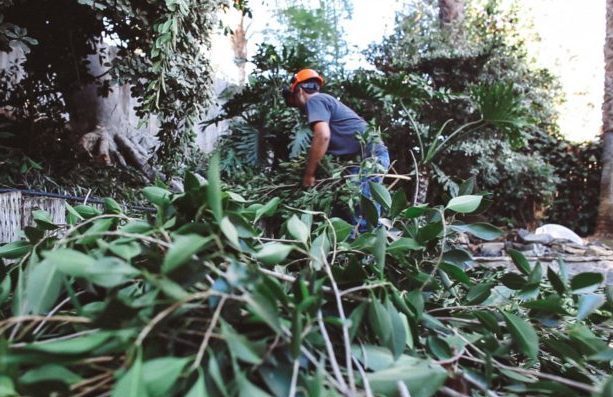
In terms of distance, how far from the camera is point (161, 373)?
1.37 ft

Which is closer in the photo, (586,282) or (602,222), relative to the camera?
(586,282)

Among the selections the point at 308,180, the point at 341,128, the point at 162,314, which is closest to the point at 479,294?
the point at 162,314

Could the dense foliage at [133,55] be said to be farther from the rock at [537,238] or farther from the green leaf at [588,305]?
the rock at [537,238]

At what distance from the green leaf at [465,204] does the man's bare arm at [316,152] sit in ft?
6.55

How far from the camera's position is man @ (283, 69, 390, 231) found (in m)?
2.94

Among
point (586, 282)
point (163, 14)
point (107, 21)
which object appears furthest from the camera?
point (107, 21)

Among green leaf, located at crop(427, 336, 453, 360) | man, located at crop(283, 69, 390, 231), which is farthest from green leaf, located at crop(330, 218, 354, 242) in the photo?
man, located at crop(283, 69, 390, 231)

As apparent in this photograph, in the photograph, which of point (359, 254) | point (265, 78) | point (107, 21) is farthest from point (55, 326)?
point (265, 78)

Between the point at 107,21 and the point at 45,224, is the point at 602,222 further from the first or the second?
the point at 45,224

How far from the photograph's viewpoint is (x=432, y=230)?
785 millimetres

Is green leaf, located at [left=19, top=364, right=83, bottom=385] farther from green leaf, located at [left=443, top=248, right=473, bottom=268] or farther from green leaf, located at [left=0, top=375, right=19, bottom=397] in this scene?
green leaf, located at [left=443, top=248, right=473, bottom=268]

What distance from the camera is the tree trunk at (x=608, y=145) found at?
6.33 m

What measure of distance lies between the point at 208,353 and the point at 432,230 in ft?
1.52

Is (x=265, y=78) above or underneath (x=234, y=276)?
above
